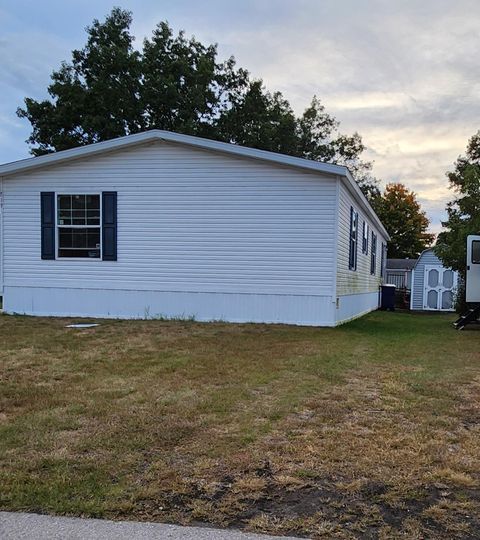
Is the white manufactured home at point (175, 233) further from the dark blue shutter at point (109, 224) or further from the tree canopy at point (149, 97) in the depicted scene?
the tree canopy at point (149, 97)

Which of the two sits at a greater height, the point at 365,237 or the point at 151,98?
the point at 151,98

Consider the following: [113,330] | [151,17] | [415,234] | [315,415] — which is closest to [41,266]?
[113,330]

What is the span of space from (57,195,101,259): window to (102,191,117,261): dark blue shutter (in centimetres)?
17

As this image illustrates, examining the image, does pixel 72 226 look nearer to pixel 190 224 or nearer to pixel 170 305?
pixel 190 224

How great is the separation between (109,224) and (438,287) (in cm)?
1739

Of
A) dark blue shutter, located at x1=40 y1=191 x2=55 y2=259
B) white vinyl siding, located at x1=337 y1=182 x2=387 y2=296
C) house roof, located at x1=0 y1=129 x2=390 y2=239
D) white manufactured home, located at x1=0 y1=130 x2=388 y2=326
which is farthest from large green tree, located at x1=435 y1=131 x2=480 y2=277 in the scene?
dark blue shutter, located at x1=40 y1=191 x2=55 y2=259

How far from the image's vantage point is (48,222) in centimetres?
1191

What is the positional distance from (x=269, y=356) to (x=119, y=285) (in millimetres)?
5637

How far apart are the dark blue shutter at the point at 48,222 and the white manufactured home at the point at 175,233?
23 millimetres

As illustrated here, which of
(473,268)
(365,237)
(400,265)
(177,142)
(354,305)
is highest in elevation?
(177,142)

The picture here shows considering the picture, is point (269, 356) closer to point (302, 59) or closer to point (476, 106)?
point (302, 59)

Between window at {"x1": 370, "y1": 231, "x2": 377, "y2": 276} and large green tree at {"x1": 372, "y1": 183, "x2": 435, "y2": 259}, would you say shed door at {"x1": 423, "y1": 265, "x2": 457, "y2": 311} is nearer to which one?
window at {"x1": 370, "y1": 231, "x2": 377, "y2": 276}

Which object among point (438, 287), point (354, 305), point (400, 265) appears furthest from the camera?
point (400, 265)

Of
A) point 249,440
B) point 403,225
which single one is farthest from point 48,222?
point 403,225
